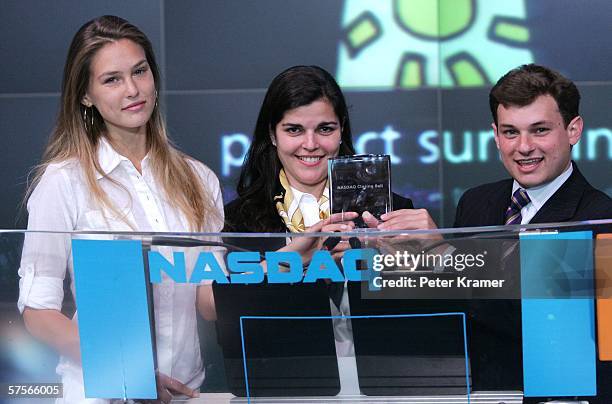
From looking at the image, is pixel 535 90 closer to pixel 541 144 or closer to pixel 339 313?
pixel 541 144

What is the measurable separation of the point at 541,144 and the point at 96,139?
1.07 m

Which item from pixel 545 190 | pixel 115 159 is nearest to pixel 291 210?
pixel 115 159

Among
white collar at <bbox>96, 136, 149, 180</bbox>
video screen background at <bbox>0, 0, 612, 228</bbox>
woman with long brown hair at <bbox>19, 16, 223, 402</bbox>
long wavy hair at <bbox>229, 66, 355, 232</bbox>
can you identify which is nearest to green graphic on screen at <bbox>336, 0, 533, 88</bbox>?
video screen background at <bbox>0, 0, 612, 228</bbox>

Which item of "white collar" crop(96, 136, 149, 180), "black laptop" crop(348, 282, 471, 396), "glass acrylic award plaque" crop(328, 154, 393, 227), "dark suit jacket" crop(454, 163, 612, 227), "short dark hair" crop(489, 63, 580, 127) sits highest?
"short dark hair" crop(489, 63, 580, 127)

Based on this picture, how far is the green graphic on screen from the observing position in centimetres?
472

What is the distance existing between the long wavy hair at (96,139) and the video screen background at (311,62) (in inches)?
92.3

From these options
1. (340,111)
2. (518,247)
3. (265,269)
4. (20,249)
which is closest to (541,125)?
(340,111)

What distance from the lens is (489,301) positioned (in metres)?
1.61

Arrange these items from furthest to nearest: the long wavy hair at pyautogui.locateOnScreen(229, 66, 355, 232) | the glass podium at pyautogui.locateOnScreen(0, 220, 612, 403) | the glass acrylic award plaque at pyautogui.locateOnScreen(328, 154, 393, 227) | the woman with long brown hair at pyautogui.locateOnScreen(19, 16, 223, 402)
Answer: the long wavy hair at pyautogui.locateOnScreen(229, 66, 355, 232)
the woman with long brown hair at pyautogui.locateOnScreen(19, 16, 223, 402)
the glass acrylic award plaque at pyautogui.locateOnScreen(328, 154, 393, 227)
the glass podium at pyautogui.locateOnScreen(0, 220, 612, 403)

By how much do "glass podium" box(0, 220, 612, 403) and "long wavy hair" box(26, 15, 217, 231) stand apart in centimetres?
67

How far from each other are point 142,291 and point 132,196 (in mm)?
719

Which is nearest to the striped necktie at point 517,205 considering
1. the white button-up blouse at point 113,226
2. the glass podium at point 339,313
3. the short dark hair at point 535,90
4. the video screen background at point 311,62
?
the short dark hair at point 535,90

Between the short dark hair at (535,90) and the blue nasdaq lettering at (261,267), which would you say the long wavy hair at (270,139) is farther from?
the blue nasdaq lettering at (261,267)

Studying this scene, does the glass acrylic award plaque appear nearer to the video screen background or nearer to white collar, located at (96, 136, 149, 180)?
white collar, located at (96, 136, 149, 180)
